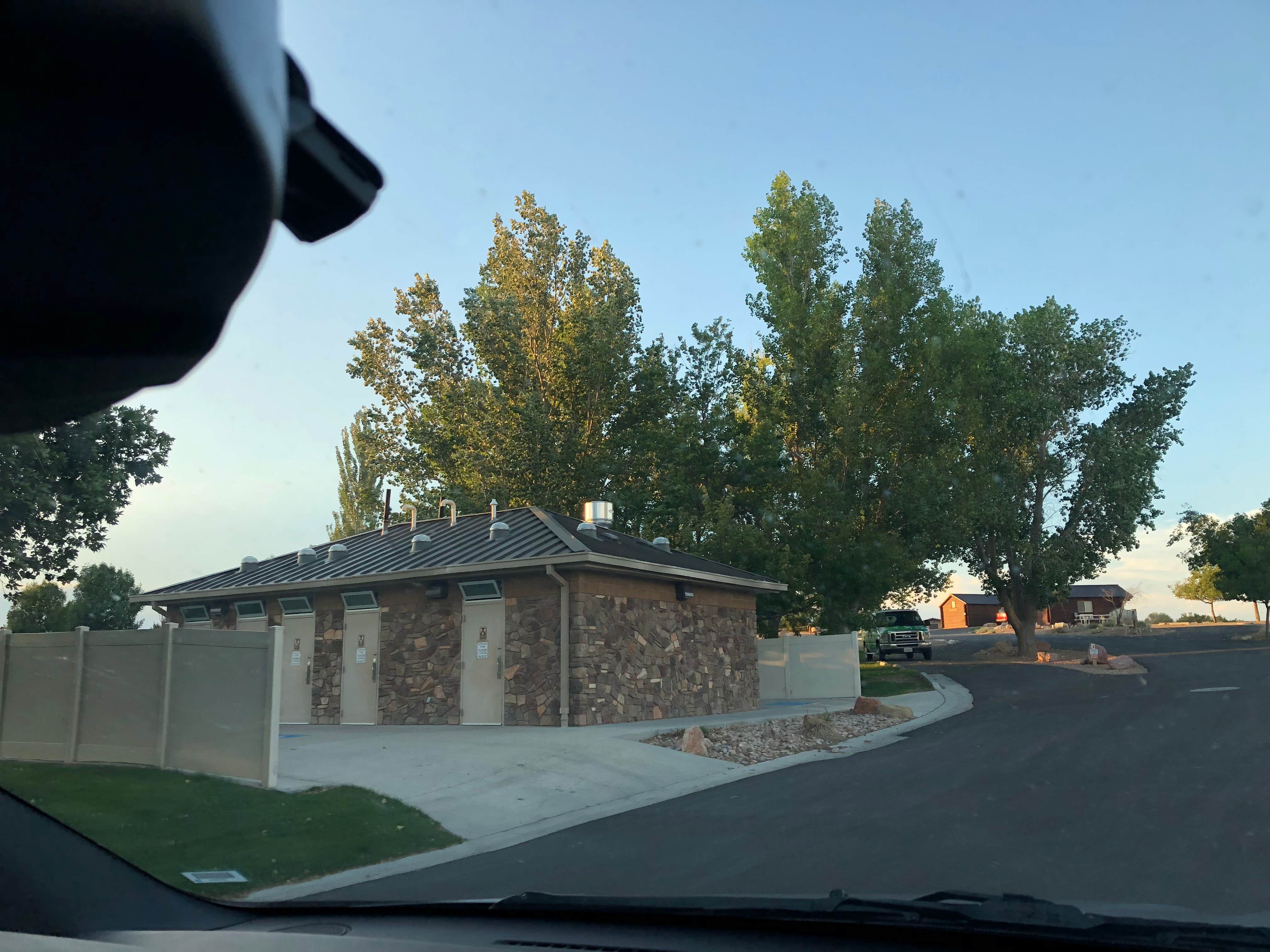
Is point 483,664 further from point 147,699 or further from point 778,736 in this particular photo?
point 147,699

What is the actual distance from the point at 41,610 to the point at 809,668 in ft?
77.5

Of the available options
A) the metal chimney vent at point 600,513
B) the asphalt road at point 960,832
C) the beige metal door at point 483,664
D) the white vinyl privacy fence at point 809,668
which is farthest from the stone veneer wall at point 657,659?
the asphalt road at point 960,832

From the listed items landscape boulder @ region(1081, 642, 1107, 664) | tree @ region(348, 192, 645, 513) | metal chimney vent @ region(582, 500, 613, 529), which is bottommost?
landscape boulder @ region(1081, 642, 1107, 664)

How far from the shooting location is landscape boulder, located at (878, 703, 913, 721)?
19.7 meters

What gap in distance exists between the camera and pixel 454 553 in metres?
20.1

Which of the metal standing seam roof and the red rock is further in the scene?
the red rock

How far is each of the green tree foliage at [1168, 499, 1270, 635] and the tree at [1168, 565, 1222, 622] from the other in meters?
17.2

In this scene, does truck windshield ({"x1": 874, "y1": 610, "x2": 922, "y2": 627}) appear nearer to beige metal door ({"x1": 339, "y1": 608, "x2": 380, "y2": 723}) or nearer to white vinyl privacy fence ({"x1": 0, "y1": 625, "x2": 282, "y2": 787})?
beige metal door ({"x1": 339, "y1": 608, "x2": 380, "y2": 723})

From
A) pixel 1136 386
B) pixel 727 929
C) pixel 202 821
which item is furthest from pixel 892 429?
pixel 727 929

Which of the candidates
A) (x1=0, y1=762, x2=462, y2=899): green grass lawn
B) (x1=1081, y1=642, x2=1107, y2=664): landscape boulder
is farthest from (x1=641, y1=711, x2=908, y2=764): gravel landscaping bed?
(x1=1081, y1=642, x2=1107, y2=664): landscape boulder

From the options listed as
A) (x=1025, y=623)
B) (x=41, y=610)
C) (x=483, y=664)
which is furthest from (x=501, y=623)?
(x=1025, y=623)

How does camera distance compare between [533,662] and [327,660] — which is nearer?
[533,662]

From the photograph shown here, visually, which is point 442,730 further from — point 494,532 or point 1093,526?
point 1093,526

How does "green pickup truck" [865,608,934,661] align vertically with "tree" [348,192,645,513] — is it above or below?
below
